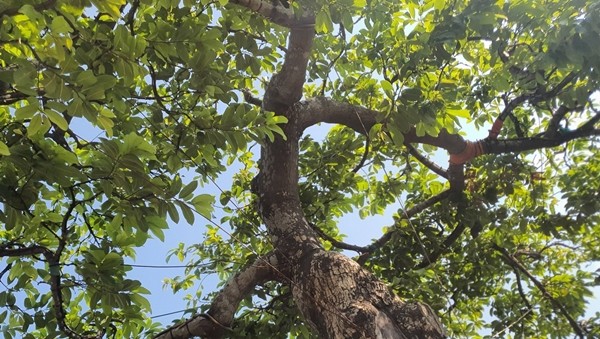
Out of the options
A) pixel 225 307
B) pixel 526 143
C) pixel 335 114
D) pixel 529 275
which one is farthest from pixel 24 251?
pixel 529 275

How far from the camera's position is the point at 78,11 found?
1255 millimetres

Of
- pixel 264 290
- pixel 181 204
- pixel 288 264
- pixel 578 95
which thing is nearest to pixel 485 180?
pixel 578 95

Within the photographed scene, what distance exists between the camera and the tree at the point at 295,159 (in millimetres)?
1401

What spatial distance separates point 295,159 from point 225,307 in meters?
0.89

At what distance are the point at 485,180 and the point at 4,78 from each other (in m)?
3.33

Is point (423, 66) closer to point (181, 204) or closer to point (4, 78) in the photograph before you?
point (181, 204)

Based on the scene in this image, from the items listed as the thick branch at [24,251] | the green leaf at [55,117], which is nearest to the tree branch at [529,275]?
the thick branch at [24,251]

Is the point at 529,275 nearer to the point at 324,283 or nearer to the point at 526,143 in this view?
the point at 526,143

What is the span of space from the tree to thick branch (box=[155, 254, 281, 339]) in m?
0.01

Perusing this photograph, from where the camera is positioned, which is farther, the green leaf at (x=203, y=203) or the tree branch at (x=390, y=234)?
the tree branch at (x=390, y=234)

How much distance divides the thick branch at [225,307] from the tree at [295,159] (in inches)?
0.4

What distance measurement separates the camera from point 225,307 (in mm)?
2268

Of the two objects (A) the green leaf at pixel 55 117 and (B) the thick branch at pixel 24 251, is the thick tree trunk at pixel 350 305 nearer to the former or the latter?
(B) the thick branch at pixel 24 251

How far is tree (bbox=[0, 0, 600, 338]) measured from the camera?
1401mm
